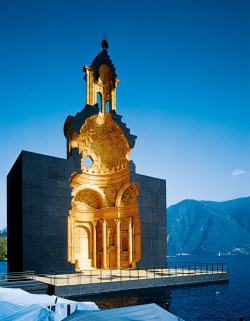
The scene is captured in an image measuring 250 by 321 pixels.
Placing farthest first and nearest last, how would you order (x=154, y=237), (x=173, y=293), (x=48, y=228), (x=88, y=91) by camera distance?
(x=88, y=91) → (x=154, y=237) → (x=48, y=228) → (x=173, y=293)

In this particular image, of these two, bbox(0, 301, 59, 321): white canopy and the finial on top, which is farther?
the finial on top

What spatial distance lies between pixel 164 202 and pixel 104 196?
6.07m

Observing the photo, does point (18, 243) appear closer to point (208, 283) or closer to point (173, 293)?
point (173, 293)

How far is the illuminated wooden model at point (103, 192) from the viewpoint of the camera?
1305 inches

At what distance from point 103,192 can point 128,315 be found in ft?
87.8

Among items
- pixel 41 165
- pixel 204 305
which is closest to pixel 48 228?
pixel 41 165

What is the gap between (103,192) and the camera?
34812mm

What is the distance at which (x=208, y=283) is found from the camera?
26.9 m

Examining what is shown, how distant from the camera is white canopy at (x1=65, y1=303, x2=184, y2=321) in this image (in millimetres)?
7969

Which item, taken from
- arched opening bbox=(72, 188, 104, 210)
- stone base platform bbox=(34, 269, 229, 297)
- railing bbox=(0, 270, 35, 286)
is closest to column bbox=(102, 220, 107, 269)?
arched opening bbox=(72, 188, 104, 210)

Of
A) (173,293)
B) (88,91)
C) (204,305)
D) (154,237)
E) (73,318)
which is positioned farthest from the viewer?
(88,91)

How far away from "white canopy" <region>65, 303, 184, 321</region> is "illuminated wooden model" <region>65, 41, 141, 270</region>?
24048 mm

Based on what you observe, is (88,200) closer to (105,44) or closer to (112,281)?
(112,281)

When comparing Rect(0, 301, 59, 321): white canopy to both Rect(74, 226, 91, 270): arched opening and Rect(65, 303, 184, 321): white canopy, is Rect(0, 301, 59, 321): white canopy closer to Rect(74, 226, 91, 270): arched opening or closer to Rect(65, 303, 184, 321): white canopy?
Rect(65, 303, 184, 321): white canopy
